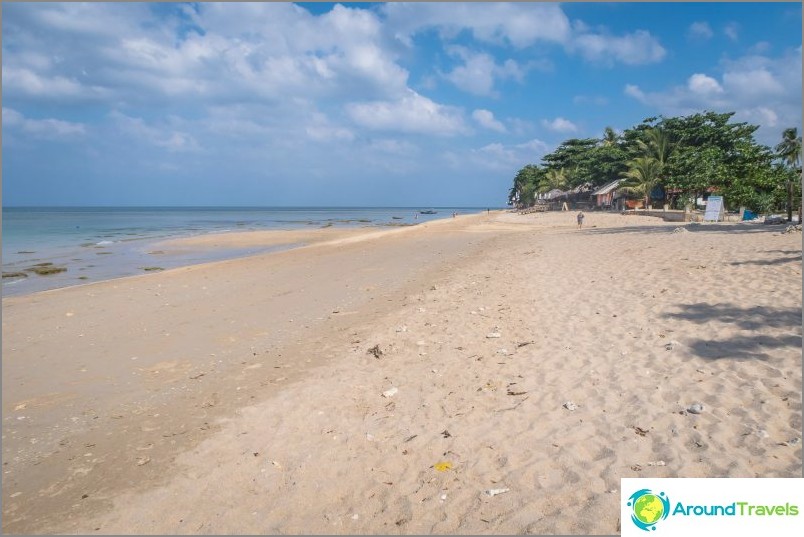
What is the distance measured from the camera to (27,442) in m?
4.85

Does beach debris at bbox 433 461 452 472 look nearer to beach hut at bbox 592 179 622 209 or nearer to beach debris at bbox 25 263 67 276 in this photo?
beach debris at bbox 25 263 67 276

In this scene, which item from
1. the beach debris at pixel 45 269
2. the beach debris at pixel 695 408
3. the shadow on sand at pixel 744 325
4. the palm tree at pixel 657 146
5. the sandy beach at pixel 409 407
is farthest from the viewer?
the palm tree at pixel 657 146

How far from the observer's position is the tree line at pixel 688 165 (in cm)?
2272

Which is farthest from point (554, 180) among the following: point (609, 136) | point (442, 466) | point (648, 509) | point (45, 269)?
point (648, 509)

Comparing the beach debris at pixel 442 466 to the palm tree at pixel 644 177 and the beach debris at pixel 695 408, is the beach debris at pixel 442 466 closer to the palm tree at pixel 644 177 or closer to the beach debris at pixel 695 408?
the beach debris at pixel 695 408

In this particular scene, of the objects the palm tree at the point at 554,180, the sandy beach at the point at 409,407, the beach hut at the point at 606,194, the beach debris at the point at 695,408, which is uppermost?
the palm tree at the point at 554,180

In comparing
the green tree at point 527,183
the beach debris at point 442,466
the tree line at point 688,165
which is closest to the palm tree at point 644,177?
the tree line at point 688,165

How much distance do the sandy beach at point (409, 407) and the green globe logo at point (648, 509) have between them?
0.16 m

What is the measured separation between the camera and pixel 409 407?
5.00 m

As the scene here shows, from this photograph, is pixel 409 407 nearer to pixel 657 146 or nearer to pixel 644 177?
pixel 644 177

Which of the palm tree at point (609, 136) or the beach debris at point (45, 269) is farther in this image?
the palm tree at point (609, 136)

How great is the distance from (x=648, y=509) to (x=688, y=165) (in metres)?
35.3

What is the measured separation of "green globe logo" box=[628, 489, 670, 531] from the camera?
9.78 ft

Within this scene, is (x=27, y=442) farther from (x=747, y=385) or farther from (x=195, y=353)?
(x=747, y=385)
